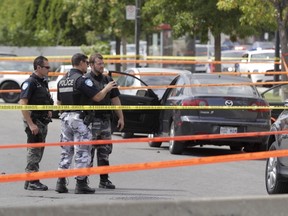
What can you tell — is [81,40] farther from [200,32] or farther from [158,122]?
[158,122]

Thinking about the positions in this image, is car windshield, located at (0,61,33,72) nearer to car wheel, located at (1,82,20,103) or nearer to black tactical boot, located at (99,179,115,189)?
car wheel, located at (1,82,20,103)

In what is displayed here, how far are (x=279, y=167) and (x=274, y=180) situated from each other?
26 cm

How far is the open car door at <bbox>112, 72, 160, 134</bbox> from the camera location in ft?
54.6

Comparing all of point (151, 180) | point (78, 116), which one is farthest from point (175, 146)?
point (78, 116)

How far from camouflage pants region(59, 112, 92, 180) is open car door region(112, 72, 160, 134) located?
4.93 metres

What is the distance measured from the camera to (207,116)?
15680mm

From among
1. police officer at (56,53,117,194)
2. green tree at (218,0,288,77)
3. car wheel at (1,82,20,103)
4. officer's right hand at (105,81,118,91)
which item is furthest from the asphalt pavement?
car wheel at (1,82,20,103)

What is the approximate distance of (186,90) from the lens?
16.1m

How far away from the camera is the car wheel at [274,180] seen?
1073 cm

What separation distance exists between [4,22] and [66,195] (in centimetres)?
4244

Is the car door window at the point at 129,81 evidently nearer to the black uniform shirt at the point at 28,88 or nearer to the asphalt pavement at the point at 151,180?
the asphalt pavement at the point at 151,180

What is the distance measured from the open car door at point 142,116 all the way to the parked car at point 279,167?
5.45 metres

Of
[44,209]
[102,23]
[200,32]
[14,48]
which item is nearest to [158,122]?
[44,209]

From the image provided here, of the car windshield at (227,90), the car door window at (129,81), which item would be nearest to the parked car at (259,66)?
the car door window at (129,81)
